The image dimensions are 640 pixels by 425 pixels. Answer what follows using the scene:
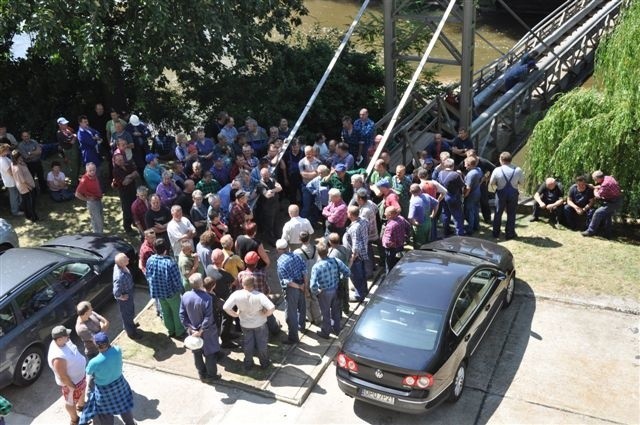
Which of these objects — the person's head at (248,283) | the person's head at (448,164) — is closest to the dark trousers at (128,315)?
the person's head at (248,283)

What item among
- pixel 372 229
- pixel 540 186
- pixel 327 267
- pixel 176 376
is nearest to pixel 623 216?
pixel 540 186

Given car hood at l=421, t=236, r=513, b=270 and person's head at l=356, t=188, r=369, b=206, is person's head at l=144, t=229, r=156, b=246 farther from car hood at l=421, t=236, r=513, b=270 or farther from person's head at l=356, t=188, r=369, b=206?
car hood at l=421, t=236, r=513, b=270

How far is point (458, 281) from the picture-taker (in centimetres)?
884

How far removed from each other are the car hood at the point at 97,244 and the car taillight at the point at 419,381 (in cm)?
556

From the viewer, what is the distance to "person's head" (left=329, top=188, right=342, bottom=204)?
1088 cm

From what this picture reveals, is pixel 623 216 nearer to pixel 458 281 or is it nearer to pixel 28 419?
pixel 458 281

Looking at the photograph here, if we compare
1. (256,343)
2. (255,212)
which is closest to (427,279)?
(256,343)

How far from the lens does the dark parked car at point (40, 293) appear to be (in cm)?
908

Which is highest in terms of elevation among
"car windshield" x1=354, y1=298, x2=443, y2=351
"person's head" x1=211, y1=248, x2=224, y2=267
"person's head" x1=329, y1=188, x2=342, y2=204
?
"person's head" x1=329, y1=188, x2=342, y2=204

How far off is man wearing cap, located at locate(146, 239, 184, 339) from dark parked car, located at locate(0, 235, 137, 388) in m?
1.37

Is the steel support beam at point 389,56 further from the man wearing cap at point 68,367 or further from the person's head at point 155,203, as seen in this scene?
the man wearing cap at point 68,367

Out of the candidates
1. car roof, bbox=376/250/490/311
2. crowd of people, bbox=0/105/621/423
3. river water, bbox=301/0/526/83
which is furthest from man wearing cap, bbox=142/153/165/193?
river water, bbox=301/0/526/83

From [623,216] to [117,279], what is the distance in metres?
9.17

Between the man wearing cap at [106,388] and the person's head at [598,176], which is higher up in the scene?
the person's head at [598,176]
